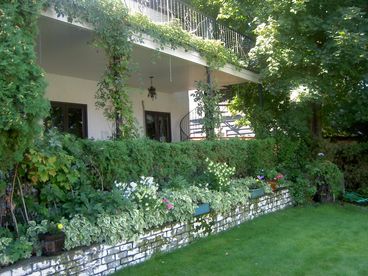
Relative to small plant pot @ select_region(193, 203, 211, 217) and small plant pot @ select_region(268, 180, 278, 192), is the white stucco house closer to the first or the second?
small plant pot @ select_region(193, 203, 211, 217)

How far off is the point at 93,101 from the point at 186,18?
366 centimetres

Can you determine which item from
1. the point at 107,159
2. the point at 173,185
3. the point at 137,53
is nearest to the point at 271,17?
the point at 137,53

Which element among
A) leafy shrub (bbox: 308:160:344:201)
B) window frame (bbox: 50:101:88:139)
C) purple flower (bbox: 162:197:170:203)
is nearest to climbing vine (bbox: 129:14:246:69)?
purple flower (bbox: 162:197:170:203)

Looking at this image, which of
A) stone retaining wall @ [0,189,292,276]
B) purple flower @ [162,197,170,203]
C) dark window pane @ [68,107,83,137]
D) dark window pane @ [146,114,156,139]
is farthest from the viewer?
dark window pane @ [146,114,156,139]

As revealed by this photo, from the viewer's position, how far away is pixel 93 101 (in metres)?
11.7

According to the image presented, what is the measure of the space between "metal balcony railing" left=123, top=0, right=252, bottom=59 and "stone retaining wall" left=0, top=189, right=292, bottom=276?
4.37 meters

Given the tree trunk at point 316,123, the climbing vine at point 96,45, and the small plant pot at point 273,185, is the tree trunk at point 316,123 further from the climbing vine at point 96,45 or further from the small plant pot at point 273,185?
the small plant pot at point 273,185

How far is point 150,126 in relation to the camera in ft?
45.9

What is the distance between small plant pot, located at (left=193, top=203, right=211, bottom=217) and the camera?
22.6 ft

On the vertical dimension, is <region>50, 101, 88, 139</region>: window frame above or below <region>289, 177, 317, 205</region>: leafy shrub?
above

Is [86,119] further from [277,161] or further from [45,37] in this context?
[277,161]

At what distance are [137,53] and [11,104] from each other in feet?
16.9

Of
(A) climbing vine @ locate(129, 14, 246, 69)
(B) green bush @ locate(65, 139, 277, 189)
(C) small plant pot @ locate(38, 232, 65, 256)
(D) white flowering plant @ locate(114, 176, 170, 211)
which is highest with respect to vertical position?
(A) climbing vine @ locate(129, 14, 246, 69)

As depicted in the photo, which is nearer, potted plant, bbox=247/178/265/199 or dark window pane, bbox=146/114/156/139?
potted plant, bbox=247/178/265/199
